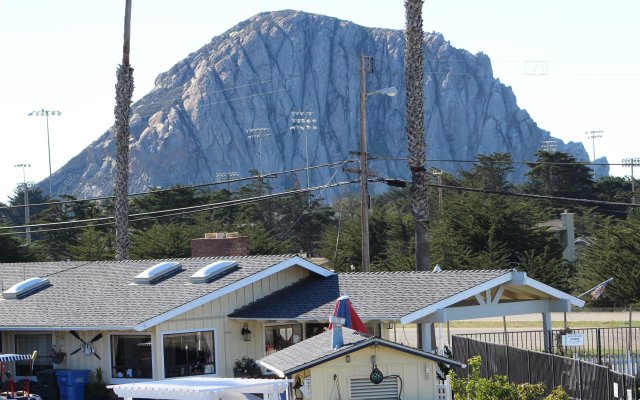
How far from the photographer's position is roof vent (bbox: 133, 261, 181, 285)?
27.9 metres

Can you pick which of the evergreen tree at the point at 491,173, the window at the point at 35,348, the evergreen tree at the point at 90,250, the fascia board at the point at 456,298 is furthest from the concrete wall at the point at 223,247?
the evergreen tree at the point at 491,173

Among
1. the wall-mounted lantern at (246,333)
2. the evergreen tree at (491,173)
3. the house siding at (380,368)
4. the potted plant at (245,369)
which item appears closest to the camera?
the house siding at (380,368)

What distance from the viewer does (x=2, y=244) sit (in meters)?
61.3

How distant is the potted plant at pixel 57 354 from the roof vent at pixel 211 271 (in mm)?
3559

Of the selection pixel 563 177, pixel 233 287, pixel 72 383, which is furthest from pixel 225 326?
pixel 563 177

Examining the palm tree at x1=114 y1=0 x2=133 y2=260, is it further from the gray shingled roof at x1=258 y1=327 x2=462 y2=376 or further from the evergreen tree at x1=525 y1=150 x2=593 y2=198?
the evergreen tree at x1=525 y1=150 x2=593 y2=198

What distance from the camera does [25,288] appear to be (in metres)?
29.5

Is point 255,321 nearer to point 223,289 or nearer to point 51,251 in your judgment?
point 223,289

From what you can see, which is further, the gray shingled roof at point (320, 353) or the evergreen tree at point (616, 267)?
the evergreen tree at point (616, 267)

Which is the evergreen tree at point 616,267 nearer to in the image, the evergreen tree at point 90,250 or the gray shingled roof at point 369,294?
the gray shingled roof at point 369,294

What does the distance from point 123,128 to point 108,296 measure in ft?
42.7

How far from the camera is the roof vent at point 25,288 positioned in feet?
95.8

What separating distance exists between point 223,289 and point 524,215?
113 ft

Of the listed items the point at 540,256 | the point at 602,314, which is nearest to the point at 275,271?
the point at 602,314
